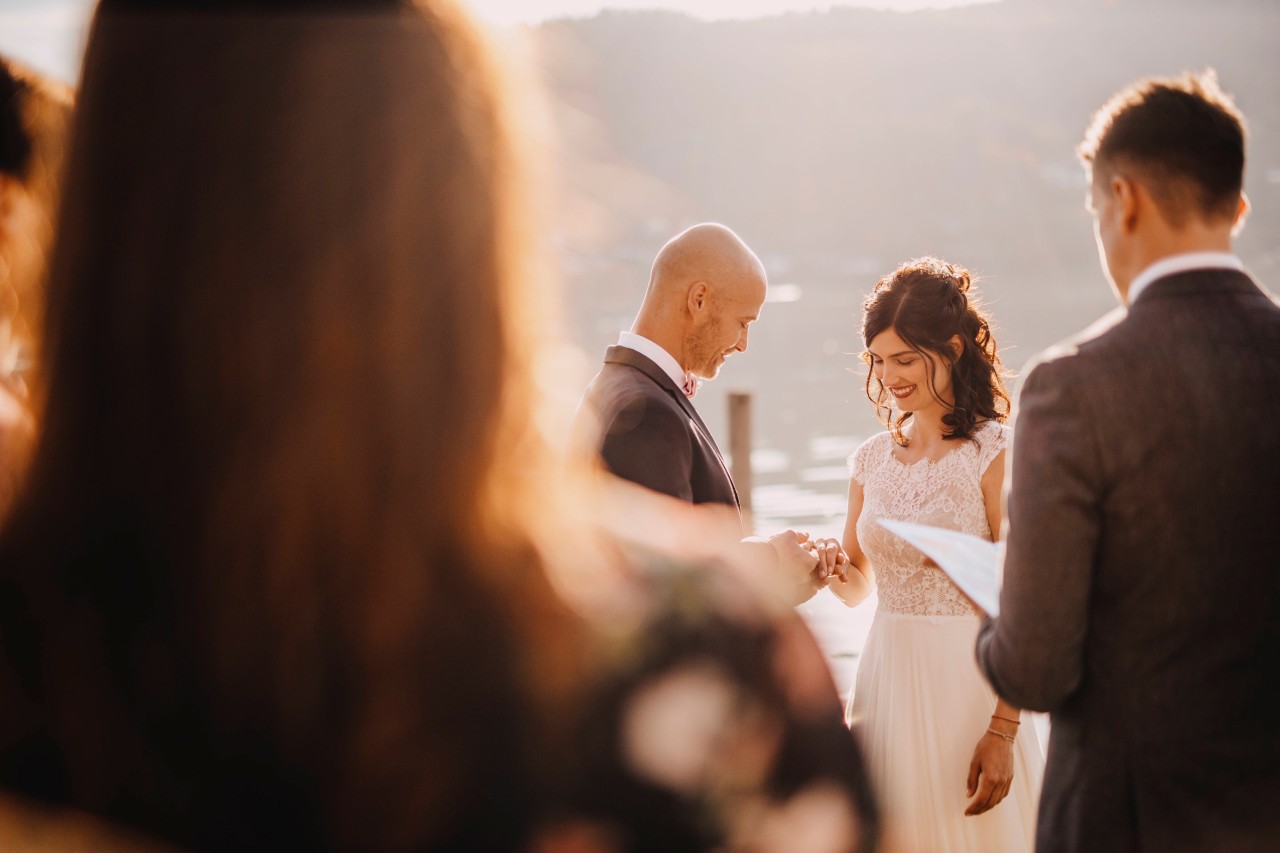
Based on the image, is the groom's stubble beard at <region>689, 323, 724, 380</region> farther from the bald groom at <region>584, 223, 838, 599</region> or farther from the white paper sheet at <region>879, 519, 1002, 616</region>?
the white paper sheet at <region>879, 519, 1002, 616</region>

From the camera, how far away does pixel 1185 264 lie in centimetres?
155

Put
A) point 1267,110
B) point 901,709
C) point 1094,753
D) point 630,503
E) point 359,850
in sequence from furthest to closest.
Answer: point 1267,110, point 901,709, point 1094,753, point 630,503, point 359,850

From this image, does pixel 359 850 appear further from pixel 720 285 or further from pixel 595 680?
pixel 720 285

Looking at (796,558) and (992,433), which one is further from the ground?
(992,433)

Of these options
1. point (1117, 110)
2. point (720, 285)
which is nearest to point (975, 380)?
point (720, 285)

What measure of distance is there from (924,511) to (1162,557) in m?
1.68

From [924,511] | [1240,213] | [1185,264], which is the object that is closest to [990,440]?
[924,511]

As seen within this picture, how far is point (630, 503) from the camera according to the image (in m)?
0.89

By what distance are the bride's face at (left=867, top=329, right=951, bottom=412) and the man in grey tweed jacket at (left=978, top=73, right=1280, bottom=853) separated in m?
1.58

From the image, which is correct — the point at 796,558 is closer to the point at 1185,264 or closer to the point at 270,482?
the point at 1185,264

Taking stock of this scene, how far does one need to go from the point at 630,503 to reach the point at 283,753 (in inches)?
13.7

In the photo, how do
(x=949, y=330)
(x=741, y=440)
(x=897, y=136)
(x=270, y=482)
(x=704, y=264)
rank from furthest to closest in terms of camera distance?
1. (x=897, y=136)
2. (x=741, y=440)
3. (x=704, y=264)
4. (x=949, y=330)
5. (x=270, y=482)

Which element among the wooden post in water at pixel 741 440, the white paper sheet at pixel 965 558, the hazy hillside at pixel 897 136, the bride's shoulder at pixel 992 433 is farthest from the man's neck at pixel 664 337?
the hazy hillside at pixel 897 136

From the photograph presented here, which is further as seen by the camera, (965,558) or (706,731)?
(965,558)
